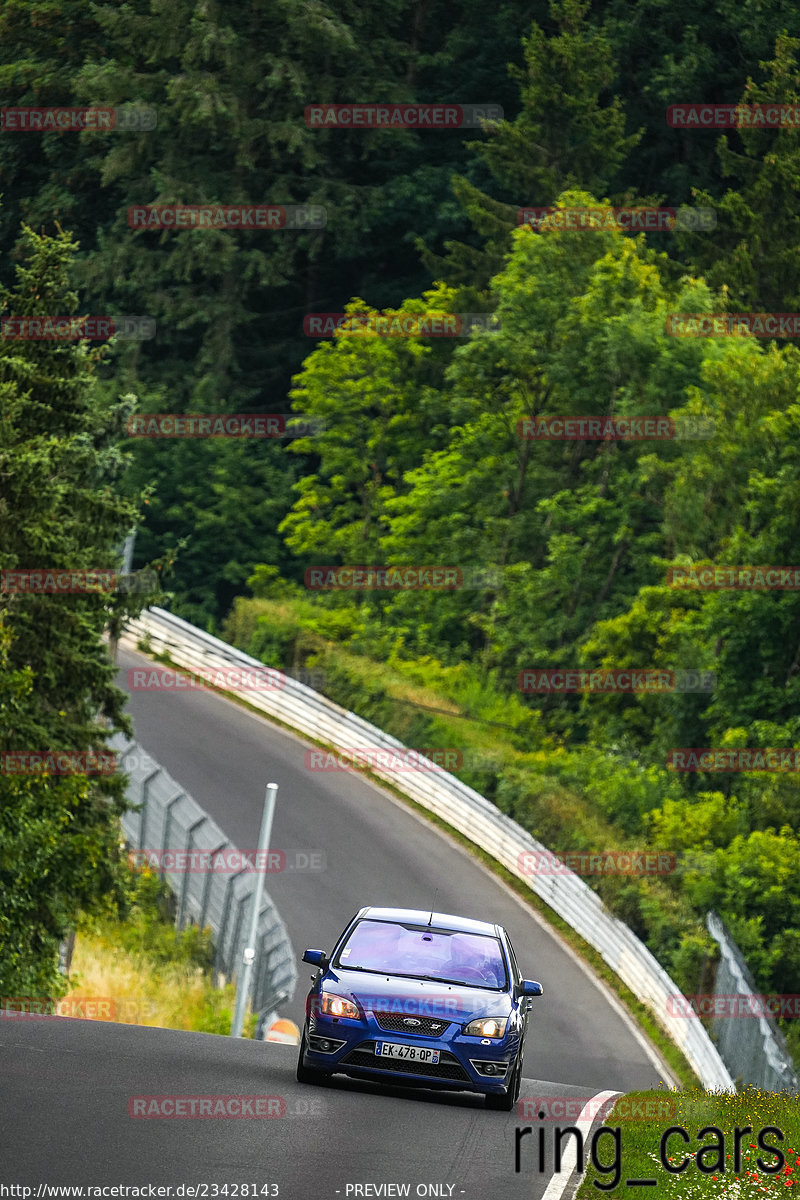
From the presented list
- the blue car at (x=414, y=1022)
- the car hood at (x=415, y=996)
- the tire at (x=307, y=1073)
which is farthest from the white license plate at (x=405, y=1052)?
the tire at (x=307, y=1073)

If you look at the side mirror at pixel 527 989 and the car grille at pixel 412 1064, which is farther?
the side mirror at pixel 527 989

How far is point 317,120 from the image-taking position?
214ft

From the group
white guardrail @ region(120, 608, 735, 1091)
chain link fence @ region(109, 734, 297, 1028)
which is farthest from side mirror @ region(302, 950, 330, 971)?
white guardrail @ region(120, 608, 735, 1091)

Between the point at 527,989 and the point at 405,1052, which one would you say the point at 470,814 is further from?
the point at 405,1052

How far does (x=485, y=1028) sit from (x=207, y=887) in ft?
66.0

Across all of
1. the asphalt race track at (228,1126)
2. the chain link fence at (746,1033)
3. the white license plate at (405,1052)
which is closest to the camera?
the asphalt race track at (228,1126)

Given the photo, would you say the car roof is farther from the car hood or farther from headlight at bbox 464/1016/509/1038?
headlight at bbox 464/1016/509/1038

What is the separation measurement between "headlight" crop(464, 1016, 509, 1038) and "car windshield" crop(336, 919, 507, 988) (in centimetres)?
44

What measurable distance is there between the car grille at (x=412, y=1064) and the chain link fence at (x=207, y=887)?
12998mm

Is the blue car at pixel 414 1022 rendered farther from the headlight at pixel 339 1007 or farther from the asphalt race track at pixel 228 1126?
the asphalt race track at pixel 228 1126

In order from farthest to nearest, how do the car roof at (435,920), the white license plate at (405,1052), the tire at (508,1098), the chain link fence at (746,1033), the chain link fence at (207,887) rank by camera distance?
the chain link fence at (207,887), the chain link fence at (746,1033), the car roof at (435,920), the tire at (508,1098), the white license plate at (405,1052)

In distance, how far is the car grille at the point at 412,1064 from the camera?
42.1 ft

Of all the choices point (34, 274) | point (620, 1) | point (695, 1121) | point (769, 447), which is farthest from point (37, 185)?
point (695, 1121)

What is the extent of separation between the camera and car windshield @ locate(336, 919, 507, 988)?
13.5 metres
